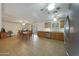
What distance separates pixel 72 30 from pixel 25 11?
2.39 ft

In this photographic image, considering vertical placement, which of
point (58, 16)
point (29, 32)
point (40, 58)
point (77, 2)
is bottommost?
point (40, 58)

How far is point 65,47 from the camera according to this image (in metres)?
2.95

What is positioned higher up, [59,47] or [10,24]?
[10,24]

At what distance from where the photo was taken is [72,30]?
2953mm

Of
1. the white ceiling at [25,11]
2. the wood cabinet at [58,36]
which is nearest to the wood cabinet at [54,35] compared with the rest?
the wood cabinet at [58,36]

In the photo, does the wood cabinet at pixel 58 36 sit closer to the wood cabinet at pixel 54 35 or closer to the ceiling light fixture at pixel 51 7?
the wood cabinet at pixel 54 35

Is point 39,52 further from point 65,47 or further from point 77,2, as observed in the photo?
point 77,2

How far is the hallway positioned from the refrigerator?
→ 0.35 feet

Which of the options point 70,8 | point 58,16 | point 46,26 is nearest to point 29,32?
point 46,26

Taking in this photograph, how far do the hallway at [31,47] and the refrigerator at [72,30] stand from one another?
0.11m

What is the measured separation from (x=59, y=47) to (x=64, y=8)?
1.85 ft

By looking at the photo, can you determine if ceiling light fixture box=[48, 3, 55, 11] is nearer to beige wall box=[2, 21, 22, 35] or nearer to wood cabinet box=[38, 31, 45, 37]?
wood cabinet box=[38, 31, 45, 37]

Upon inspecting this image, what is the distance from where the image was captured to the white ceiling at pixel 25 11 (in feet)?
9.61

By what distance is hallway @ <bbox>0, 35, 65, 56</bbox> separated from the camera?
9.52 ft
